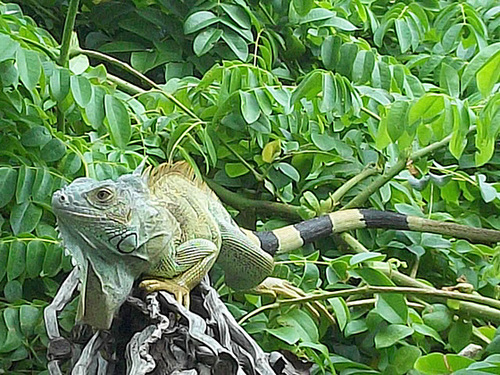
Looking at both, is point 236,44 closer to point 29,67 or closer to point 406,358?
point 29,67

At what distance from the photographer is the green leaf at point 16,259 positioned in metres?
1.12

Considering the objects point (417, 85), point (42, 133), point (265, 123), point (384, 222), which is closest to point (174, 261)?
point (42, 133)

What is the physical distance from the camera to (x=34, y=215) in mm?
1188

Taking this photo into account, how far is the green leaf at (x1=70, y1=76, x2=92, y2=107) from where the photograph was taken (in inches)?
45.8

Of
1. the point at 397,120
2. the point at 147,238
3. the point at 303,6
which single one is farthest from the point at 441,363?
the point at 303,6

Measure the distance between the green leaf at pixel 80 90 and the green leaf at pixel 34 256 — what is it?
0.23m

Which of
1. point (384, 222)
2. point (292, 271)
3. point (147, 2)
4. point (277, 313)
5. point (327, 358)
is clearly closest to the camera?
point (327, 358)

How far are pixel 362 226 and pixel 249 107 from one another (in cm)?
38

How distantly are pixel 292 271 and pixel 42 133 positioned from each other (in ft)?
1.70

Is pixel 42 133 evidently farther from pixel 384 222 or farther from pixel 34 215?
pixel 384 222

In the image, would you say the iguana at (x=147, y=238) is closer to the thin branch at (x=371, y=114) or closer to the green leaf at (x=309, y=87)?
the green leaf at (x=309, y=87)

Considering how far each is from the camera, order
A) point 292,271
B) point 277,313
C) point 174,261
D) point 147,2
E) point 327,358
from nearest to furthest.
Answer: point 174,261
point 327,358
point 277,313
point 292,271
point 147,2

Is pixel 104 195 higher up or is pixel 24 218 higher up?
pixel 104 195

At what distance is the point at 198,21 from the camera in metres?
1.63
